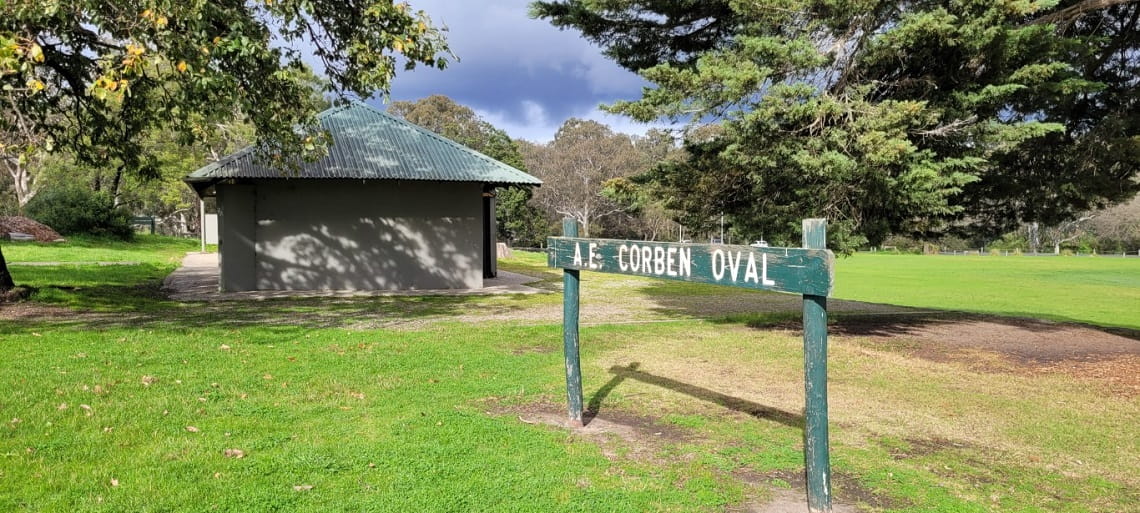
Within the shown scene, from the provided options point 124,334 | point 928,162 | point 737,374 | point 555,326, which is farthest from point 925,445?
point 124,334

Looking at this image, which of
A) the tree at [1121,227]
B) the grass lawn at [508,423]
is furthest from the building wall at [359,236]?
the tree at [1121,227]

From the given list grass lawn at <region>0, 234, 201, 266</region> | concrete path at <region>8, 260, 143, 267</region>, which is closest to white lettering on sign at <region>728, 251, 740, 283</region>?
concrete path at <region>8, 260, 143, 267</region>

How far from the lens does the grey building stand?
15.7 metres

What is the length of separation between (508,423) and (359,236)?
40.3 feet

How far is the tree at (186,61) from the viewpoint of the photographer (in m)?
7.05

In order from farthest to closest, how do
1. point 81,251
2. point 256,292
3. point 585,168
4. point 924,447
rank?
point 585,168 < point 81,251 < point 256,292 < point 924,447

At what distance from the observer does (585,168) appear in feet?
188

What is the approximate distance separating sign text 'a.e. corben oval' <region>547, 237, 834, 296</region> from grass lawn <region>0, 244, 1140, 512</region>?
1179mm

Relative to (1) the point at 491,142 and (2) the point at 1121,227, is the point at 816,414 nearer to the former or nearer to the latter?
(1) the point at 491,142

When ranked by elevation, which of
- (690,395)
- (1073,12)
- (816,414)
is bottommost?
(690,395)

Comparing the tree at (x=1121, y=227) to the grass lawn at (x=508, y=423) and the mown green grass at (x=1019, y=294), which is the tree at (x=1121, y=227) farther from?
the grass lawn at (x=508, y=423)

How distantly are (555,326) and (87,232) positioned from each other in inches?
1117

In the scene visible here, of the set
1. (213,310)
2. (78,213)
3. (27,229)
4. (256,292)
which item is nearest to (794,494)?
(213,310)

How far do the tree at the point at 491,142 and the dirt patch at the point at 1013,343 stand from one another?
4061 centimetres
